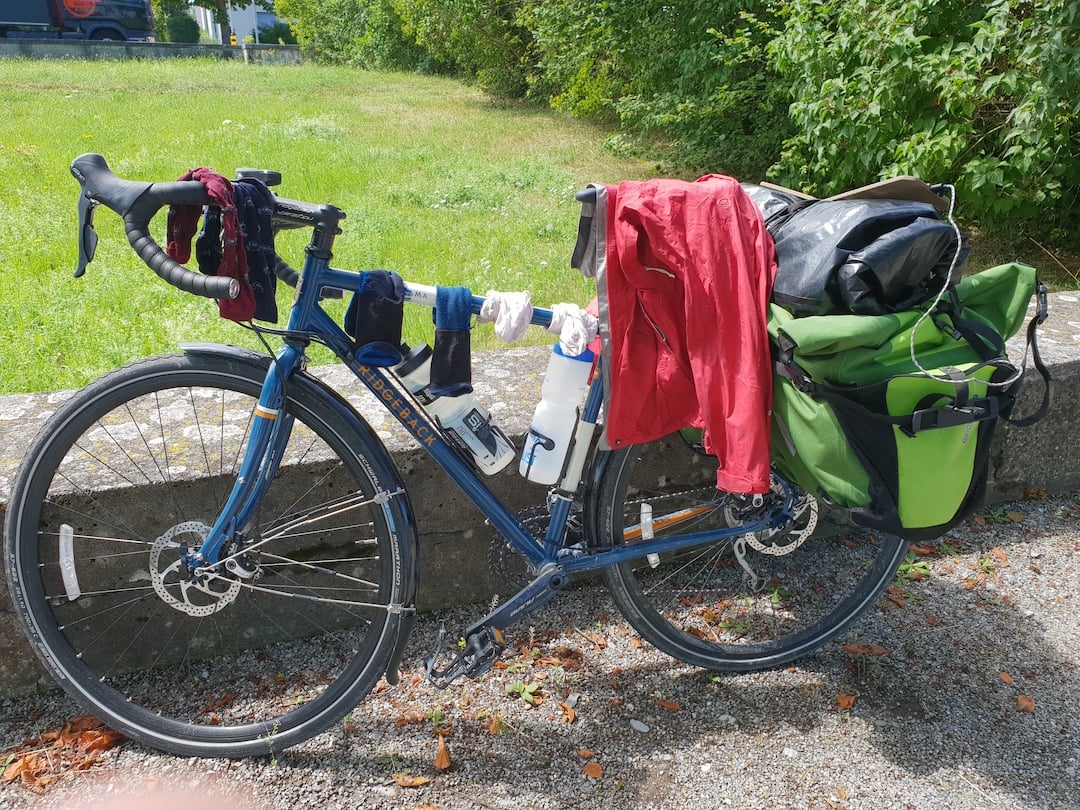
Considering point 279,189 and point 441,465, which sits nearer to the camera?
point 441,465

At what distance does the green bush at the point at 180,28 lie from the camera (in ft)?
144

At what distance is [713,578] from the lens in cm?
310

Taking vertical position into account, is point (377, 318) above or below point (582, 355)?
above

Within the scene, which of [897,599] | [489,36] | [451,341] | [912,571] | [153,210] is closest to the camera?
[153,210]

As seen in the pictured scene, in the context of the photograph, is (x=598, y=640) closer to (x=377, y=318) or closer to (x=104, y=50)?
(x=377, y=318)

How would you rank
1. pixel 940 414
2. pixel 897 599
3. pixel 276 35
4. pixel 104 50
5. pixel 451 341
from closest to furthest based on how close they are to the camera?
pixel 940 414
pixel 451 341
pixel 897 599
pixel 104 50
pixel 276 35

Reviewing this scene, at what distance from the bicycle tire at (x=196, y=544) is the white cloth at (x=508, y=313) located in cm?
44

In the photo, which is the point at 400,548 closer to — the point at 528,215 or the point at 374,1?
the point at 528,215

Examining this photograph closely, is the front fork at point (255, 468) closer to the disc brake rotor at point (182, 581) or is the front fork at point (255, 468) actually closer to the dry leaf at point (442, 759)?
the disc brake rotor at point (182, 581)

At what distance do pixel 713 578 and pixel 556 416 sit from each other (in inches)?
46.5

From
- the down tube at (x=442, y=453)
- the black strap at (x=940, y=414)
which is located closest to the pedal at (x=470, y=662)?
the down tube at (x=442, y=453)

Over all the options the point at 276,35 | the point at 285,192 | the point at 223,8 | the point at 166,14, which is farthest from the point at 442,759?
the point at 276,35

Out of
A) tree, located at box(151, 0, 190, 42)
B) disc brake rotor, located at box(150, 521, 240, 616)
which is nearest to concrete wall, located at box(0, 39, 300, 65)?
tree, located at box(151, 0, 190, 42)

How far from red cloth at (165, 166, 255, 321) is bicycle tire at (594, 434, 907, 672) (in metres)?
1.07
